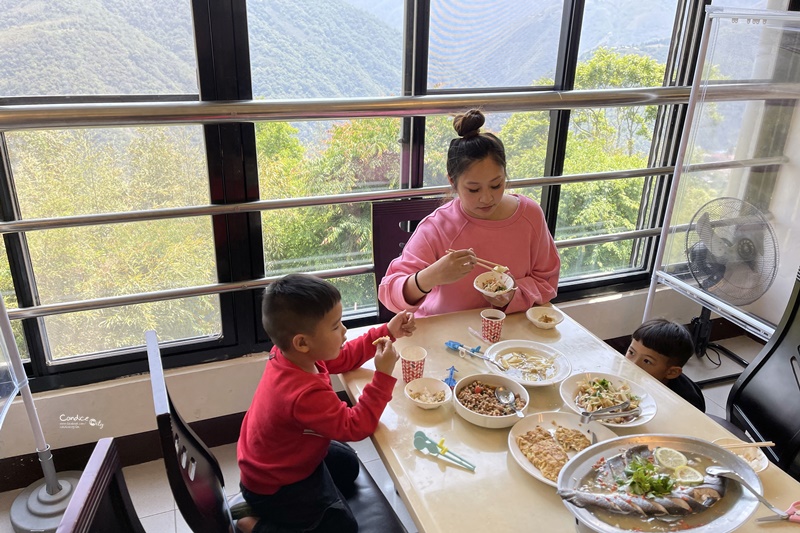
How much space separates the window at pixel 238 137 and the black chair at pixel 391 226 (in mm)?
213

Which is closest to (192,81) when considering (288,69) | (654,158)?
(288,69)

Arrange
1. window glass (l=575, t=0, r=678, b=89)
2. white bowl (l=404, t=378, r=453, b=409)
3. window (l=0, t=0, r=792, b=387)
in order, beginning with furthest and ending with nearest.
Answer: window glass (l=575, t=0, r=678, b=89)
window (l=0, t=0, r=792, b=387)
white bowl (l=404, t=378, r=453, b=409)

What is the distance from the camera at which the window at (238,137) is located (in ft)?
6.23

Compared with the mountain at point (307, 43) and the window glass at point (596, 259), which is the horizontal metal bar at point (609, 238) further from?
the mountain at point (307, 43)

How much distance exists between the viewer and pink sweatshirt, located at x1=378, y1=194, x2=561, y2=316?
1.85 meters

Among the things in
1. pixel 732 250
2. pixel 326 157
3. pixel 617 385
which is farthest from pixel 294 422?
pixel 732 250

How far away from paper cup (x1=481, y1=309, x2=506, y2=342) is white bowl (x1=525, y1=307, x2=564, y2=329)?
127 mm

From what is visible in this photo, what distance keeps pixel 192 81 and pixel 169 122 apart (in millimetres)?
251

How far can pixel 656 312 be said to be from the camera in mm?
3102

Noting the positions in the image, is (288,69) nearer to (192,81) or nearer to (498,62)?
(192,81)

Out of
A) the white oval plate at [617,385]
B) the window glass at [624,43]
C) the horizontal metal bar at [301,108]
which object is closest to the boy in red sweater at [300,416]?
the white oval plate at [617,385]

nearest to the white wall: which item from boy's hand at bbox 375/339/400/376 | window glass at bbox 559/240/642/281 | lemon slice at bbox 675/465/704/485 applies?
boy's hand at bbox 375/339/400/376

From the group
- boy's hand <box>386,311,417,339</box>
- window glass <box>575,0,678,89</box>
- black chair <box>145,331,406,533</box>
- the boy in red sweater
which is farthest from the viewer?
window glass <box>575,0,678,89</box>

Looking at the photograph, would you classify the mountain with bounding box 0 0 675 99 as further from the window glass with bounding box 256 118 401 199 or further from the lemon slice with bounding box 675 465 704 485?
the lemon slice with bounding box 675 465 704 485
